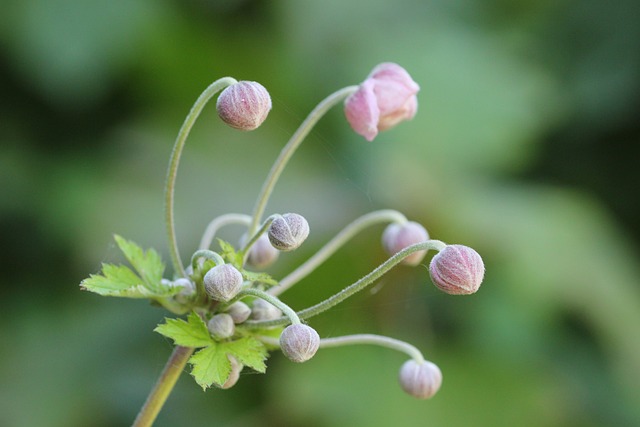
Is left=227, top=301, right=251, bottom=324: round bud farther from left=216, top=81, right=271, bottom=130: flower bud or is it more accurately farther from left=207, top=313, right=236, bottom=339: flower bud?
left=216, top=81, right=271, bottom=130: flower bud

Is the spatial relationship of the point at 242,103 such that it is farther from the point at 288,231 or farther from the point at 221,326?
the point at 221,326

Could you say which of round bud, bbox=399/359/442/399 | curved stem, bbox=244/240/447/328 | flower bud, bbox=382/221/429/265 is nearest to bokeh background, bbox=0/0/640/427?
flower bud, bbox=382/221/429/265

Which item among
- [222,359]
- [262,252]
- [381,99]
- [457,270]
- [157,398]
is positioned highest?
[381,99]

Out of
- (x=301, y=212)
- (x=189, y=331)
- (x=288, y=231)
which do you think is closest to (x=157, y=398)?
(x=189, y=331)

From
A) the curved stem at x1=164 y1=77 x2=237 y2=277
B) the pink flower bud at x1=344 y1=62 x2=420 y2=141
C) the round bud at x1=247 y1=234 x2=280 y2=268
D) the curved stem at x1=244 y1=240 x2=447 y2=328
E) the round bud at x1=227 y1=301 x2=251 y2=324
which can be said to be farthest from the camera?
the round bud at x1=247 y1=234 x2=280 y2=268

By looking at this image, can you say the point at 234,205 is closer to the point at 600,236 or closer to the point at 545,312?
the point at 545,312
